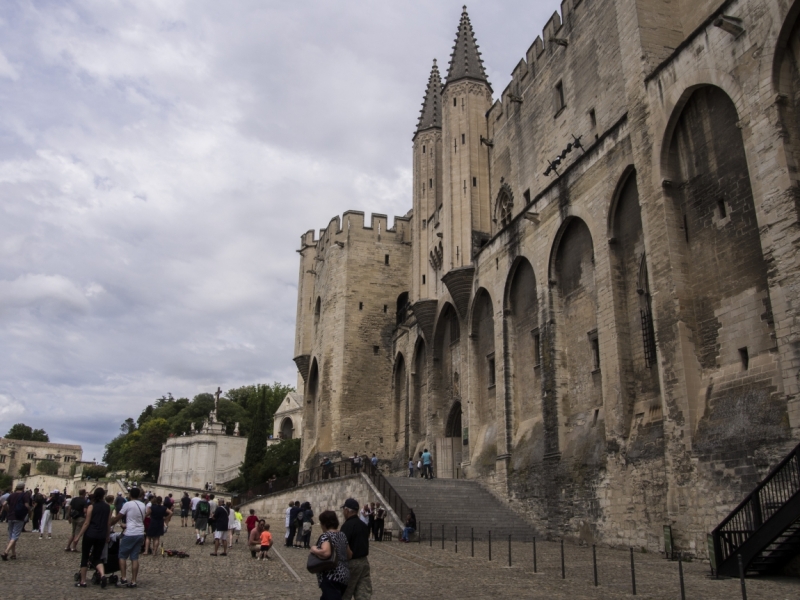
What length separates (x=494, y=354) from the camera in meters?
25.2

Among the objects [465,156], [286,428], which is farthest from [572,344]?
[286,428]

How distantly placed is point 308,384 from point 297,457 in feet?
21.5

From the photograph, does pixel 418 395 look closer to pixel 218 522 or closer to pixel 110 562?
pixel 218 522

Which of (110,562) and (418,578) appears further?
(418,578)

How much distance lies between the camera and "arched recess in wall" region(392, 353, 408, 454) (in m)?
36.0

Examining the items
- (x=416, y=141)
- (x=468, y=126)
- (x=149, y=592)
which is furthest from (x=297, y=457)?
(x=149, y=592)

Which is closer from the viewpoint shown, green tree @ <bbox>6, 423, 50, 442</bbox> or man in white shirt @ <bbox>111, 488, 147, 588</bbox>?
man in white shirt @ <bbox>111, 488, 147, 588</bbox>

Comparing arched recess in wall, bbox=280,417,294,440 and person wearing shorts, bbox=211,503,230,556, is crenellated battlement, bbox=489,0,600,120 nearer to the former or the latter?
person wearing shorts, bbox=211,503,230,556

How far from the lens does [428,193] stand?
3681cm

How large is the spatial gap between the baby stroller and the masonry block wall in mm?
10487

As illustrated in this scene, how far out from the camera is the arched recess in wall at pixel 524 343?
22359 mm

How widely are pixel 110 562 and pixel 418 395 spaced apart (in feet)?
80.3

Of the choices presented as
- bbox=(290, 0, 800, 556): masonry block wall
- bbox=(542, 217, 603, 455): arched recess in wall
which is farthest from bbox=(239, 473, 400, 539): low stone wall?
bbox=(542, 217, 603, 455): arched recess in wall

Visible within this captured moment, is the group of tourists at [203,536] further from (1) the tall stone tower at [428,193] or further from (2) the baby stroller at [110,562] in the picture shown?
(1) the tall stone tower at [428,193]
